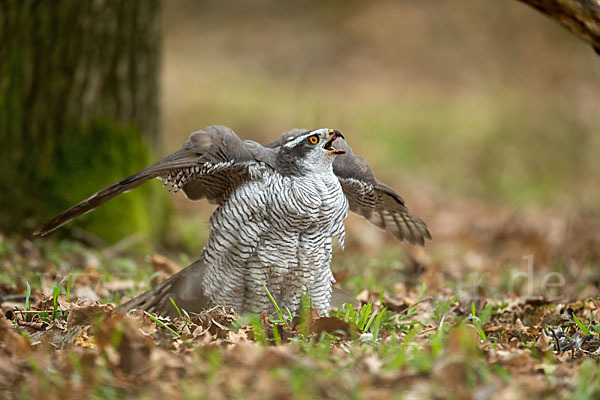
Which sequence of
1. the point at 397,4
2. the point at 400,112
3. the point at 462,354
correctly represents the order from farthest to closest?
the point at 397,4
the point at 400,112
the point at 462,354

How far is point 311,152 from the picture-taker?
381cm

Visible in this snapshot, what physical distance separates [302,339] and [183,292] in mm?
1091

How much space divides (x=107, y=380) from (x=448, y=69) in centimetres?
1778

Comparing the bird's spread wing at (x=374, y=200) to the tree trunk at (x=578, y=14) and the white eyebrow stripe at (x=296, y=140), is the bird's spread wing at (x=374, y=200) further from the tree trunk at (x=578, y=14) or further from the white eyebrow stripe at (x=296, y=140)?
the tree trunk at (x=578, y=14)

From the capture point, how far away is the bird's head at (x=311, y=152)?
3812 millimetres

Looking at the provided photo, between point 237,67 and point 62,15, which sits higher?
point 62,15

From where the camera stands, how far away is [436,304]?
14.5 feet

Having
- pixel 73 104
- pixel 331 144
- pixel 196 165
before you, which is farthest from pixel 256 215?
pixel 73 104

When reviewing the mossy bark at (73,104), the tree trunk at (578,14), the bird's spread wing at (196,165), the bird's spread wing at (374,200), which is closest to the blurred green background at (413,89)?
the mossy bark at (73,104)

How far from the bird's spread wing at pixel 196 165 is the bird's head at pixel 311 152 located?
0.13 meters

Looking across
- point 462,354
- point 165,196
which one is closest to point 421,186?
point 165,196

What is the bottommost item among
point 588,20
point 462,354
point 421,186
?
point 421,186

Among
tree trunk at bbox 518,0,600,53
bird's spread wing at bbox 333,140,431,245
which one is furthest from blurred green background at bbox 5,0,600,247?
tree trunk at bbox 518,0,600,53

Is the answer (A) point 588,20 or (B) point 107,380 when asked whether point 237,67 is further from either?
→ (B) point 107,380
